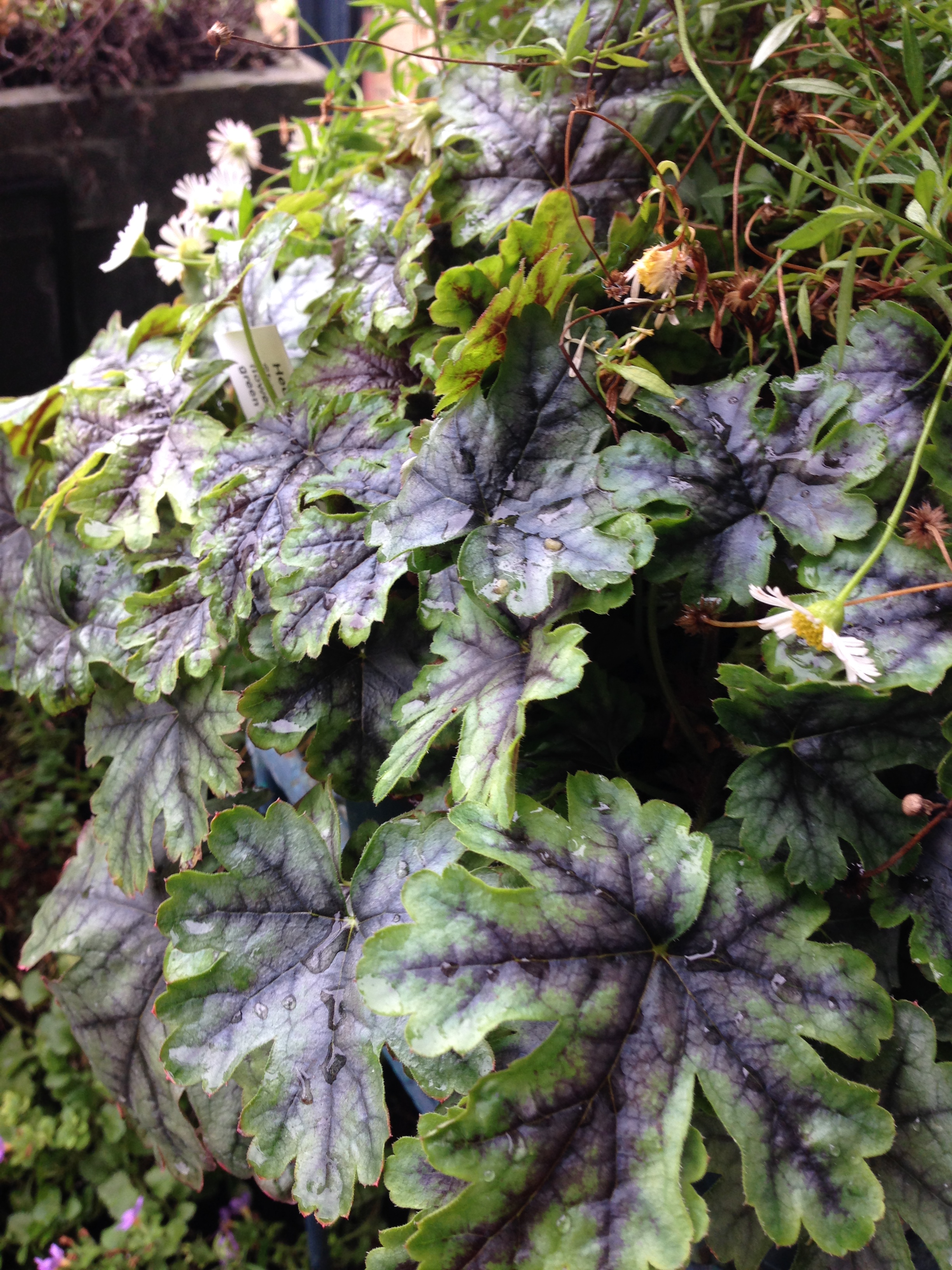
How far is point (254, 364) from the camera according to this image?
34.4 inches

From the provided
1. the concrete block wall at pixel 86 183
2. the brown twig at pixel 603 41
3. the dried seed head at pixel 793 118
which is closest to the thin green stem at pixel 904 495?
the dried seed head at pixel 793 118

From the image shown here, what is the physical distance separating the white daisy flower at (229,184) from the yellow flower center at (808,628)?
31.6 inches

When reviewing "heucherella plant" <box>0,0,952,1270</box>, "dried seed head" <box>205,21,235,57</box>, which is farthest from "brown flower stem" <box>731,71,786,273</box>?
"dried seed head" <box>205,21,235,57</box>

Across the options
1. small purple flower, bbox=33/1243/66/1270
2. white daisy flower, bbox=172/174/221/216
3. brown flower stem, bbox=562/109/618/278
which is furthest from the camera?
small purple flower, bbox=33/1243/66/1270

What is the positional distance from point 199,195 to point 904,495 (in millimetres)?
809

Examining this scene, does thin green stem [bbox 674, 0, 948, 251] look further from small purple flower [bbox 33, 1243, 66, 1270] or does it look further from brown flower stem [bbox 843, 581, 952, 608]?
small purple flower [bbox 33, 1243, 66, 1270]

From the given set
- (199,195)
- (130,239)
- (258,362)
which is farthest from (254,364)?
Result: (199,195)

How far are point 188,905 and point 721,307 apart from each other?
0.59 meters

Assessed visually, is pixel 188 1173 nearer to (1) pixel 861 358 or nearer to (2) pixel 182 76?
(1) pixel 861 358

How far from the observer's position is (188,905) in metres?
0.67

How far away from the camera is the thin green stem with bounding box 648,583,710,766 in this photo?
0.67m

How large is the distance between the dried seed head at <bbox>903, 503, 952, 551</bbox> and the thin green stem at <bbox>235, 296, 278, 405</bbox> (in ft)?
1.78

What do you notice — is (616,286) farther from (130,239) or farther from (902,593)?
(130,239)

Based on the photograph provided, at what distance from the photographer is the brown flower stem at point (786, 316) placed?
664 millimetres
